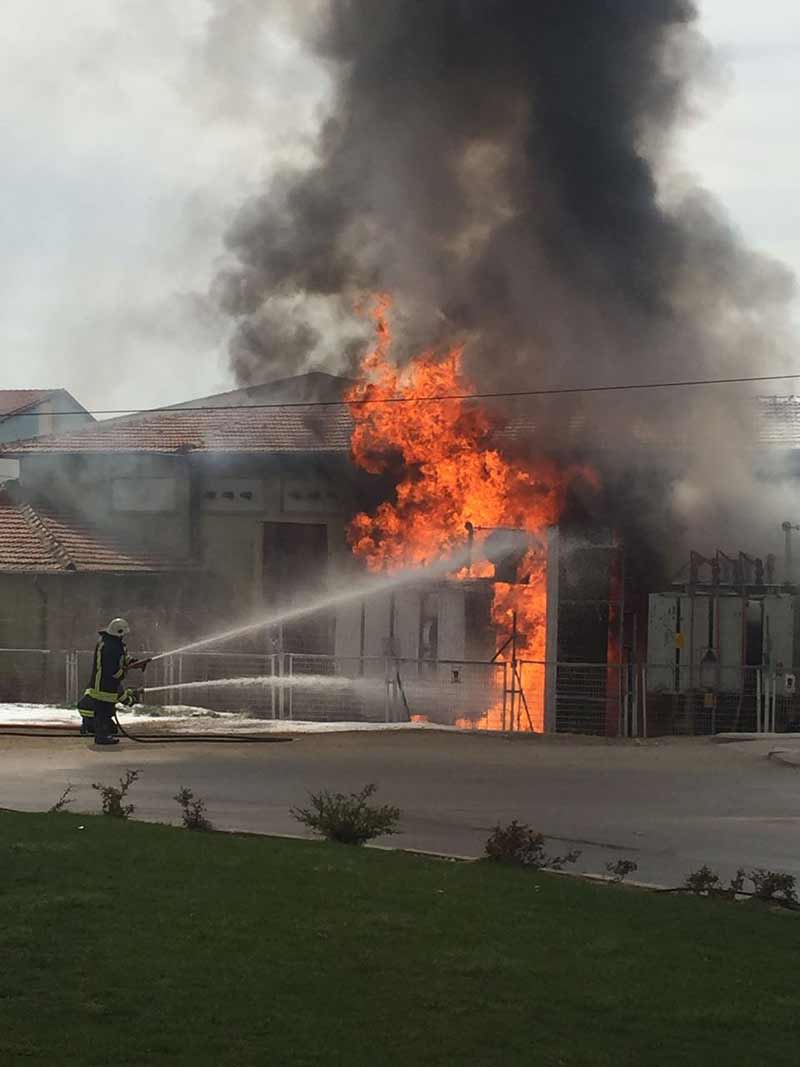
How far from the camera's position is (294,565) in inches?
1342

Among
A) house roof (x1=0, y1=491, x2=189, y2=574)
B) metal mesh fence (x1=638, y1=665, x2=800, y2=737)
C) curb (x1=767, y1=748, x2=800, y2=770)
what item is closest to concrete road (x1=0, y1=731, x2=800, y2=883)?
curb (x1=767, y1=748, x2=800, y2=770)

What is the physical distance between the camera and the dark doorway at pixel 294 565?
111 ft

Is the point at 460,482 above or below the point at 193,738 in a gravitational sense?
above

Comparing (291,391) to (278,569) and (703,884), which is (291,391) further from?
(703,884)

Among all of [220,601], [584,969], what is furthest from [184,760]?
[220,601]

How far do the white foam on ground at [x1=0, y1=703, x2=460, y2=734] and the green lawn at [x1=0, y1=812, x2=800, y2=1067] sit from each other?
12330 mm

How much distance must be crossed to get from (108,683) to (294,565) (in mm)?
15647

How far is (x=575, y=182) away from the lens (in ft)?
88.1

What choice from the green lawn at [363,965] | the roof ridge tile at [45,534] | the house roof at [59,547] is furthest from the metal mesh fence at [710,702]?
the green lawn at [363,965]

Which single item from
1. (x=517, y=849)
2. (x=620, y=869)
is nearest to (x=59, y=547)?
(x=517, y=849)

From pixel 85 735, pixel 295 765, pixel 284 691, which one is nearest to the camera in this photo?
pixel 295 765

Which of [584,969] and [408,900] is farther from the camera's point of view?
[408,900]

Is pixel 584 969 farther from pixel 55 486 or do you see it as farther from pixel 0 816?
pixel 55 486

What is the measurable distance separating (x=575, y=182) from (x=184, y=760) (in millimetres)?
13786
